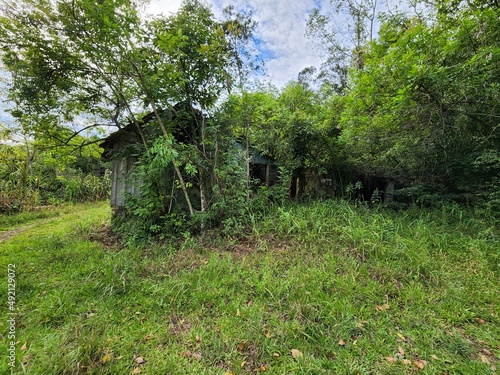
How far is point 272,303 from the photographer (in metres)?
2.69

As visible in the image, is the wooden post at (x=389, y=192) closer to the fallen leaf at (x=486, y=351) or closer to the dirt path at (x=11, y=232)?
the fallen leaf at (x=486, y=351)

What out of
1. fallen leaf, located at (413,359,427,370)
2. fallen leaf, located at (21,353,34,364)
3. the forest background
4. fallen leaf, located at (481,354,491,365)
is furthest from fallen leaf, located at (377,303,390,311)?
fallen leaf, located at (21,353,34,364)

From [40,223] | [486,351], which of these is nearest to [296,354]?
[486,351]

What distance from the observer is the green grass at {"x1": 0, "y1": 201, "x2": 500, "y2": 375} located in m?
1.99

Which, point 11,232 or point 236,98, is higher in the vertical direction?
point 236,98

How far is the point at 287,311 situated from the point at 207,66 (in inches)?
205

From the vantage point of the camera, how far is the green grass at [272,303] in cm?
199

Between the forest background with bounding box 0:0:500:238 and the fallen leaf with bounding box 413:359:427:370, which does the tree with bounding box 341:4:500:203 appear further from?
the fallen leaf with bounding box 413:359:427:370

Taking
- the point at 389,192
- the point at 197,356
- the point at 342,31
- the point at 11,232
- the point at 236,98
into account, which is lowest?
the point at 197,356

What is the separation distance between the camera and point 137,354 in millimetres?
2055

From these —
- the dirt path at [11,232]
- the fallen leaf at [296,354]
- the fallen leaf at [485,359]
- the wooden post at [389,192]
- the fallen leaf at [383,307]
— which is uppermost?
the wooden post at [389,192]

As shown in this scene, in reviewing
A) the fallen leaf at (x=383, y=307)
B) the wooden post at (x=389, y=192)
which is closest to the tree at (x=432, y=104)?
the wooden post at (x=389, y=192)

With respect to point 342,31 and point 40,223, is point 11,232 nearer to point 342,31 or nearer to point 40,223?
point 40,223

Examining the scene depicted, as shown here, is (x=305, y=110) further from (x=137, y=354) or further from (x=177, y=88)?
(x=137, y=354)
